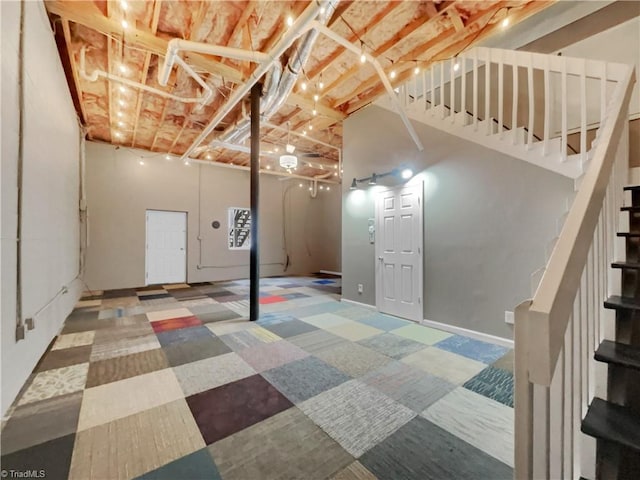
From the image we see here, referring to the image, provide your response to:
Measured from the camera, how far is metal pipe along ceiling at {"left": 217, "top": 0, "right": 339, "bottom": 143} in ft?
8.85

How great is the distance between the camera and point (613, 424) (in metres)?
1.17

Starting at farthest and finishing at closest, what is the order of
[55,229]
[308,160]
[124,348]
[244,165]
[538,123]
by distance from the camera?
[244,165]
[308,160]
[538,123]
[55,229]
[124,348]

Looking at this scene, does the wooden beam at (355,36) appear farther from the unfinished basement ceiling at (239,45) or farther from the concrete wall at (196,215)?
the concrete wall at (196,215)

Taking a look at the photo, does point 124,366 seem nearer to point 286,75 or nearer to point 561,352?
point 561,352

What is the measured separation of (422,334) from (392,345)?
2.04 feet

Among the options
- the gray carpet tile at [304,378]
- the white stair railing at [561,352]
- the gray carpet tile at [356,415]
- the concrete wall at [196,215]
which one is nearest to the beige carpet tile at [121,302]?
the concrete wall at [196,215]

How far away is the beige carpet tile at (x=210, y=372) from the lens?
90.5 inches

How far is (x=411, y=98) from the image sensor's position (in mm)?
4234

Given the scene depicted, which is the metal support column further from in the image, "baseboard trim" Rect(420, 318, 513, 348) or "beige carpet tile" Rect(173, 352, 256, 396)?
"baseboard trim" Rect(420, 318, 513, 348)

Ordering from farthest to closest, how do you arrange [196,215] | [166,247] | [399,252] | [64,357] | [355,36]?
[196,215] → [166,247] → [399,252] → [355,36] → [64,357]

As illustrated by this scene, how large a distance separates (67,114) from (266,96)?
303cm

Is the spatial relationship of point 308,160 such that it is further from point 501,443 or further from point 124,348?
point 501,443

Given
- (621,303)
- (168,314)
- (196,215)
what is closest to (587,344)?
(621,303)

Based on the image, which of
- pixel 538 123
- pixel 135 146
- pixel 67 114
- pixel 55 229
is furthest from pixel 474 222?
pixel 135 146
